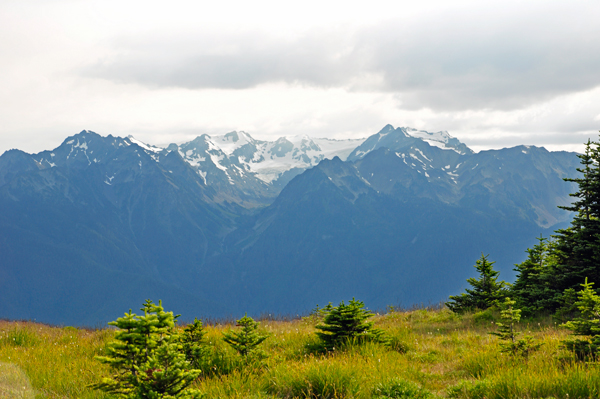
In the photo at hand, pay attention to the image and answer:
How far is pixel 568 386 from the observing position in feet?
21.8

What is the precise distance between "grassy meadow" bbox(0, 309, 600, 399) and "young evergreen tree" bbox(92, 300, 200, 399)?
1.19 m

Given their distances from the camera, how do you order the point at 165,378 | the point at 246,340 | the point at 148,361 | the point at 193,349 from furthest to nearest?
the point at 246,340
the point at 193,349
the point at 148,361
the point at 165,378

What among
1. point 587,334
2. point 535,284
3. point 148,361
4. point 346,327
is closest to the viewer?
point 148,361

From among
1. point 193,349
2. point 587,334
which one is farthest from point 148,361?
point 587,334

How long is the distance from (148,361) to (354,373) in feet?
12.3

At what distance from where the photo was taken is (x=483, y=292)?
18031 mm

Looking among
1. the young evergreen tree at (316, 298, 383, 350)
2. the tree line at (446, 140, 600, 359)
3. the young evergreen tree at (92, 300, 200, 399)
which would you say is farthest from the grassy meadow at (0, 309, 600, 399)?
the tree line at (446, 140, 600, 359)

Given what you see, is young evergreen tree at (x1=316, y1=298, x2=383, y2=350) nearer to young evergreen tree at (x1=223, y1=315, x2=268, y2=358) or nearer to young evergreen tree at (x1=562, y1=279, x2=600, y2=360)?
young evergreen tree at (x1=223, y1=315, x2=268, y2=358)

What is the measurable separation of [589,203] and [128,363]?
1736 centimetres

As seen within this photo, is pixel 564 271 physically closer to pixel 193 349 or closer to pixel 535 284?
pixel 535 284

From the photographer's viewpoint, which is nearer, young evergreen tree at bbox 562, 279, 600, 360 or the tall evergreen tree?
young evergreen tree at bbox 562, 279, 600, 360

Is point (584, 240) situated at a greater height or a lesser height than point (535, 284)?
greater

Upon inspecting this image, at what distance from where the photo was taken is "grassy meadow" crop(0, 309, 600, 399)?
22.7 feet

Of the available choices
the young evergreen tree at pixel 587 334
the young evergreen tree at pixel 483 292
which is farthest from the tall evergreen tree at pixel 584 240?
the young evergreen tree at pixel 587 334
